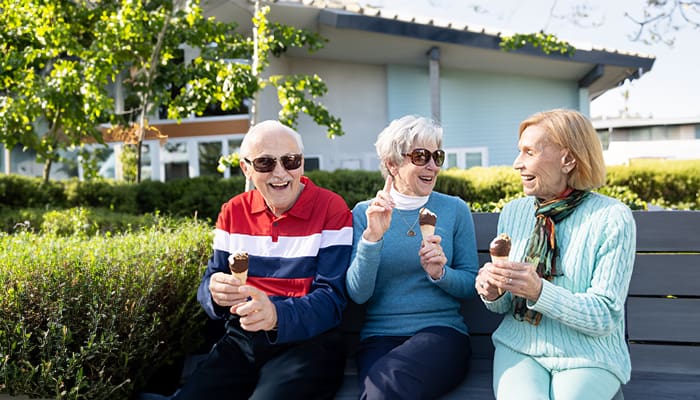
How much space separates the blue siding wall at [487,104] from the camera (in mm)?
17234

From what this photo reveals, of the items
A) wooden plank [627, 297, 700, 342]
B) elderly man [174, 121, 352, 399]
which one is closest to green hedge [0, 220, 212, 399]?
elderly man [174, 121, 352, 399]

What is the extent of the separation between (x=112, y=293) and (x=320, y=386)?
101 cm

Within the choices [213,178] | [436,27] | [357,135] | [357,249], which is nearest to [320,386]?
[357,249]

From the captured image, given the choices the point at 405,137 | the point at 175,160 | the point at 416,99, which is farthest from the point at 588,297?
the point at 175,160

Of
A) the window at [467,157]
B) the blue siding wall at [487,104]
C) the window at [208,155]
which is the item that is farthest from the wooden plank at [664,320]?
the window at [208,155]

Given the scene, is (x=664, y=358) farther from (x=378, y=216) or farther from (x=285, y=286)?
(x=285, y=286)

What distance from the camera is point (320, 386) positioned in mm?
2447

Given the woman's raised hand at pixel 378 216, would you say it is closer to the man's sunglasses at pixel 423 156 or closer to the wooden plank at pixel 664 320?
the man's sunglasses at pixel 423 156

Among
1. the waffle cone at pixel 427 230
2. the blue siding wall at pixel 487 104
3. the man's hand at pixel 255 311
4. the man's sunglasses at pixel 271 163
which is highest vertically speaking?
the blue siding wall at pixel 487 104

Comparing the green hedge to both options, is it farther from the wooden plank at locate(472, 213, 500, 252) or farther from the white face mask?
the wooden plank at locate(472, 213, 500, 252)

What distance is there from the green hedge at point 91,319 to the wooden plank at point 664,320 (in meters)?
2.27

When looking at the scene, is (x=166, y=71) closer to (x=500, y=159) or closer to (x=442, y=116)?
(x=442, y=116)

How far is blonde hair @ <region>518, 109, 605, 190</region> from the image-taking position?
2.29 m

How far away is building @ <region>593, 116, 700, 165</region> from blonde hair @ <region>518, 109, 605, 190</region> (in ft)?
132
